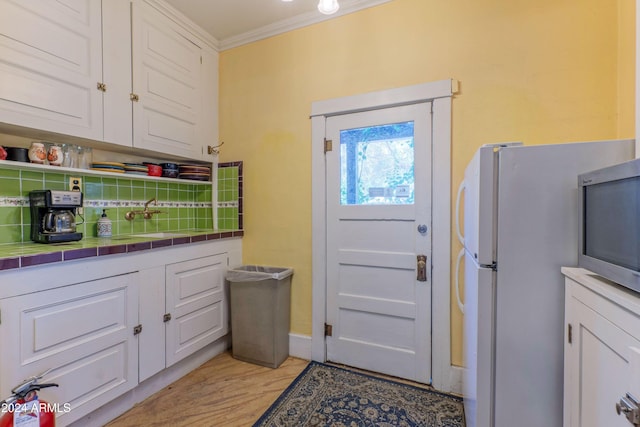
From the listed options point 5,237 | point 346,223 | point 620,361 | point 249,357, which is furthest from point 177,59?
point 620,361

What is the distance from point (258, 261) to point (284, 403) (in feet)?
3.57

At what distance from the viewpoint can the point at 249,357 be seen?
7.18 ft

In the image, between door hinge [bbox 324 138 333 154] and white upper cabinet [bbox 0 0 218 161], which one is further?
door hinge [bbox 324 138 333 154]

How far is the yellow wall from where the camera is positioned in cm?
153

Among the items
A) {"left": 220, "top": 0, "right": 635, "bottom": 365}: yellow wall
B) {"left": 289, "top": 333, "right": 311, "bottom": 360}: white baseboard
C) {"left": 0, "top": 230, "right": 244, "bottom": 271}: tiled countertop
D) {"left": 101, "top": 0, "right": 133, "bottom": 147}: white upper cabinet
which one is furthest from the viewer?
{"left": 289, "top": 333, "right": 311, "bottom": 360}: white baseboard

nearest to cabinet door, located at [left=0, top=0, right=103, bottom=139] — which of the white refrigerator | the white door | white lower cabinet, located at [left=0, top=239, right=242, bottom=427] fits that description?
white lower cabinet, located at [left=0, top=239, right=242, bottom=427]

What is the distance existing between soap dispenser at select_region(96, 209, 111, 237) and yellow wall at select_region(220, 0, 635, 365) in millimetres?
990

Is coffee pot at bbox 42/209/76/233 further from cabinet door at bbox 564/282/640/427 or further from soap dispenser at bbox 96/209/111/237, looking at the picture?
cabinet door at bbox 564/282/640/427

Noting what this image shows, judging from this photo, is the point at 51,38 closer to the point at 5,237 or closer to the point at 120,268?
the point at 5,237

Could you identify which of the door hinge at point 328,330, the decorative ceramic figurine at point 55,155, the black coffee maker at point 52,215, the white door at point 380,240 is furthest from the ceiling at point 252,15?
the door hinge at point 328,330

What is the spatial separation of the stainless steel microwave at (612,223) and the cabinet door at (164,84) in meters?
2.40

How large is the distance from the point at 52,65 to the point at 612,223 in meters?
2.51

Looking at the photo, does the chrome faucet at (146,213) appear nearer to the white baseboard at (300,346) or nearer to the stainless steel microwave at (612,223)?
the white baseboard at (300,346)

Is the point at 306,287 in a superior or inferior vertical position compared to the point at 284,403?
superior
